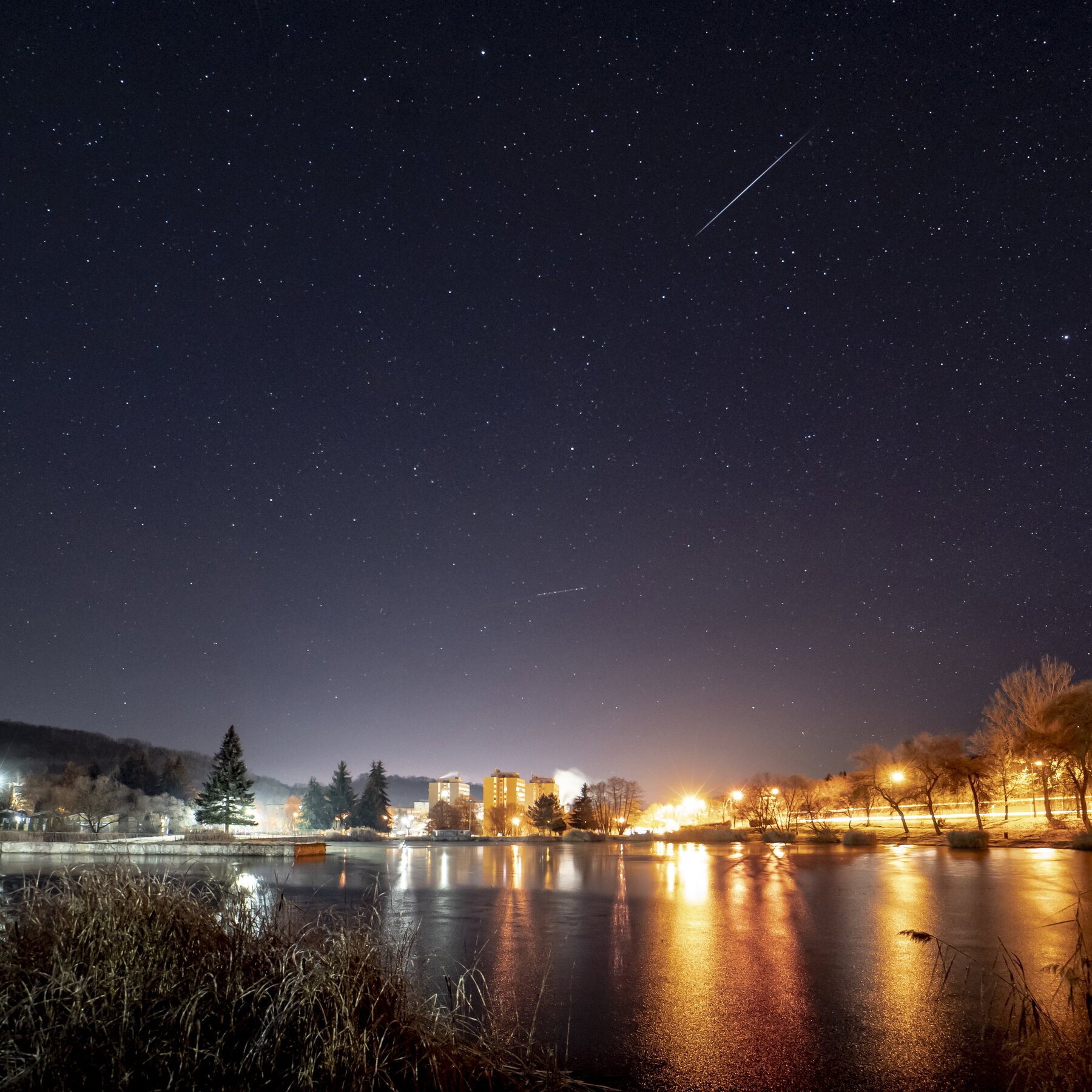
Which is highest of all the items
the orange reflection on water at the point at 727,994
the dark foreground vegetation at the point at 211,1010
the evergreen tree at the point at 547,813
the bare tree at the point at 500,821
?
A: the dark foreground vegetation at the point at 211,1010

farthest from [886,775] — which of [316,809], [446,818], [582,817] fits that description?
[446,818]

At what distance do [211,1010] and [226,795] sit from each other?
5956cm

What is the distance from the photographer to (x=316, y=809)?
102750 mm

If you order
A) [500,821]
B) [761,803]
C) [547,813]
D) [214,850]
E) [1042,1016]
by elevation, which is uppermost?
[1042,1016]

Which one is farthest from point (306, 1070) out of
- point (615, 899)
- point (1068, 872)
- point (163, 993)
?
point (1068, 872)

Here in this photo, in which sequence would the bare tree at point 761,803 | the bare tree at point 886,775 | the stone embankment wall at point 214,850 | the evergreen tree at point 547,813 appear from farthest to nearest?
the evergreen tree at point 547,813 → the bare tree at point 761,803 → the bare tree at point 886,775 → the stone embankment wall at point 214,850

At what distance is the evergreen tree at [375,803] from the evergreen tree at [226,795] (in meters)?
40.1

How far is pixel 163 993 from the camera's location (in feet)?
16.9

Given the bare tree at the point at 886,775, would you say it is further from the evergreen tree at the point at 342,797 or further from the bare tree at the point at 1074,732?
the evergreen tree at the point at 342,797

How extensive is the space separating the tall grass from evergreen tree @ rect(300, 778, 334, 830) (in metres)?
103

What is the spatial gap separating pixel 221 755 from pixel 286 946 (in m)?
60.5

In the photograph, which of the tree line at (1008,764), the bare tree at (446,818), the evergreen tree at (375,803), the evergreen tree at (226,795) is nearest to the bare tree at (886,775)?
the tree line at (1008,764)

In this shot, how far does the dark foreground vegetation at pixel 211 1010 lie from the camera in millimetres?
4469

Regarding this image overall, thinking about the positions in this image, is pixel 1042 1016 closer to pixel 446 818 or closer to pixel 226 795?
pixel 226 795
